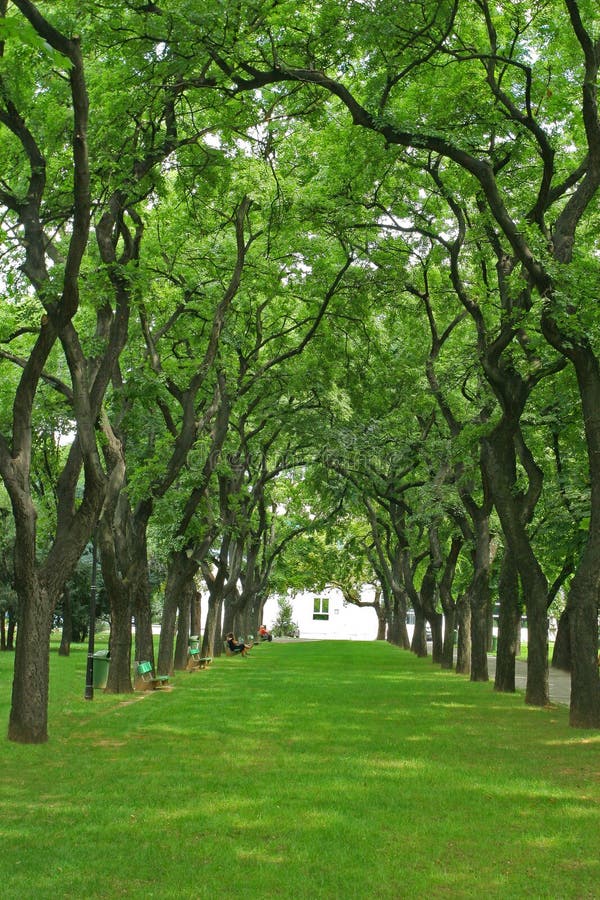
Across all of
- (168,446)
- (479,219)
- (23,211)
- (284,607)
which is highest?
(479,219)

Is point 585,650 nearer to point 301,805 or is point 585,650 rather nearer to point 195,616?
point 301,805

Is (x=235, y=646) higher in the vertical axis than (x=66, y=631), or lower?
lower

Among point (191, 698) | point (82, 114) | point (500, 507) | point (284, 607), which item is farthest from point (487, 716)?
point (284, 607)

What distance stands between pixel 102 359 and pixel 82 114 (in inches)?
148

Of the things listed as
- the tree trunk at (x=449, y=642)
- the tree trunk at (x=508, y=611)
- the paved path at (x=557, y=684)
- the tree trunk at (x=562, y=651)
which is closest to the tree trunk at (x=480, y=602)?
the paved path at (x=557, y=684)

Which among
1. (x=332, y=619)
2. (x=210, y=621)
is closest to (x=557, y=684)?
(x=210, y=621)

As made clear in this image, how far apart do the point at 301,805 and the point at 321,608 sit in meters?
91.3

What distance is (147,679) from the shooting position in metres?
20.9

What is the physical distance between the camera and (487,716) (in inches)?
623

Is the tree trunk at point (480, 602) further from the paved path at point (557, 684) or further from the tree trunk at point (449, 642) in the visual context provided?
the tree trunk at point (449, 642)

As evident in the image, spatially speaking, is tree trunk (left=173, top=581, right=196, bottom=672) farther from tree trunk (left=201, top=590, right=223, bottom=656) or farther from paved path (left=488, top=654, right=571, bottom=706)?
paved path (left=488, top=654, right=571, bottom=706)

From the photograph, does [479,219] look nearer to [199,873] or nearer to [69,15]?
[69,15]

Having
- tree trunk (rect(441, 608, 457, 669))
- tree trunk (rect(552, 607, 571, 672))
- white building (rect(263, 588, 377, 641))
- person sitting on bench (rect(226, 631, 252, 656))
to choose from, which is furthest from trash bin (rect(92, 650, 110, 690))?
white building (rect(263, 588, 377, 641))

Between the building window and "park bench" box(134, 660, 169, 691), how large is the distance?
77767 millimetres
